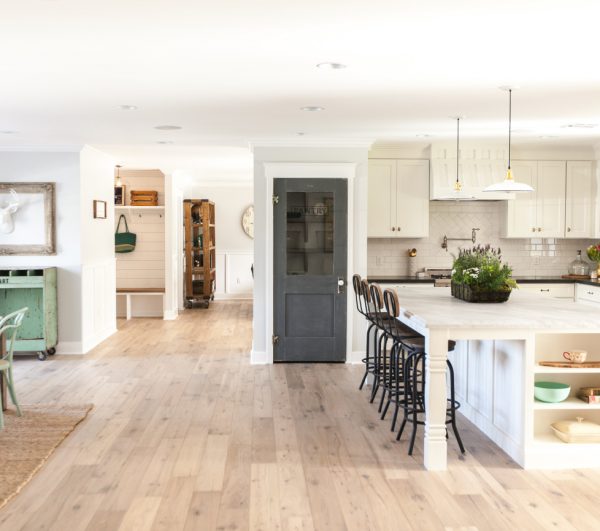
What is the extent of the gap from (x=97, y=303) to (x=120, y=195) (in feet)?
10.5

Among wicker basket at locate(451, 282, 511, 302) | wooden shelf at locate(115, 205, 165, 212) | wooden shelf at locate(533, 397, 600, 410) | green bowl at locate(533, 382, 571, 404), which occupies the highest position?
wooden shelf at locate(115, 205, 165, 212)

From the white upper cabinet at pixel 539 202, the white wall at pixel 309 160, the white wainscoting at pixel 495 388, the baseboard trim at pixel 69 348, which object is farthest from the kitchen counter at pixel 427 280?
the baseboard trim at pixel 69 348

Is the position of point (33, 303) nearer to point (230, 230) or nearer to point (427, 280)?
point (427, 280)

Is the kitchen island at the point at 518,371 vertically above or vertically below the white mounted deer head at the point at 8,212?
below

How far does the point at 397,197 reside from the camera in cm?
772

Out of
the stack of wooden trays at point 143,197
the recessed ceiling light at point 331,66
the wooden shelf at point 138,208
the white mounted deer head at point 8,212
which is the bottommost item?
the white mounted deer head at point 8,212

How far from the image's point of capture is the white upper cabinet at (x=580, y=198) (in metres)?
7.91

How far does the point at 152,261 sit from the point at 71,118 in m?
5.66

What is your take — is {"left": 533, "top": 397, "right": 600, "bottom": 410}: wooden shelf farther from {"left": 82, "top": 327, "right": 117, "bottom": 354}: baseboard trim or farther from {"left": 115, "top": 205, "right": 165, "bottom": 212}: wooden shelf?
{"left": 115, "top": 205, "right": 165, "bottom": 212}: wooden shelf

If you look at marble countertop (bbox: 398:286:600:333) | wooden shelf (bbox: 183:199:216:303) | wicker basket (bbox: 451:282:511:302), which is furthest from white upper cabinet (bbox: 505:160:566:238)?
wooden shelf (bbox: 183:199:216:303)

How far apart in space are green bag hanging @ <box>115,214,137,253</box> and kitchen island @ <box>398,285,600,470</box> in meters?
7.44

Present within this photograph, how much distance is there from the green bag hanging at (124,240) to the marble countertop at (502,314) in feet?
22.4

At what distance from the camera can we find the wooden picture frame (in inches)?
300

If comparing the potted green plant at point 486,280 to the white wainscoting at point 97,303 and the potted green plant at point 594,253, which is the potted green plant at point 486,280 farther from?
the white wainscoting at point 97,303
